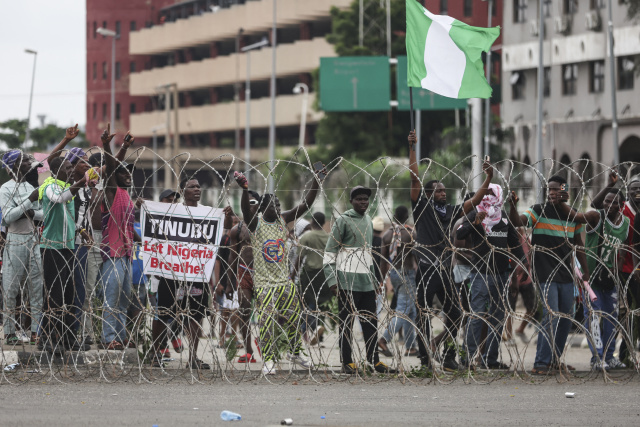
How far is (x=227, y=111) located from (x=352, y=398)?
65.8m

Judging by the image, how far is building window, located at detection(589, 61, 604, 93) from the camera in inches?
1610

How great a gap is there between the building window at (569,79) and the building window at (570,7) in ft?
6.20

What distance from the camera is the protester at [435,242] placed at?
1086 cm

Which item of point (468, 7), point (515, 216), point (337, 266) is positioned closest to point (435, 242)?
point (515, 216)

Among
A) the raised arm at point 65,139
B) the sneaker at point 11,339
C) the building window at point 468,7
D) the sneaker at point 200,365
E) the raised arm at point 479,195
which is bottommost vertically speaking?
the sneaker at point 200,365

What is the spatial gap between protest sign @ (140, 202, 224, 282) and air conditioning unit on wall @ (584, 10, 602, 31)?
31683 millimetres

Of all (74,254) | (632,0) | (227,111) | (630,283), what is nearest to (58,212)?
(74,254)

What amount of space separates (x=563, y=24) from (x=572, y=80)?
6.62 ft

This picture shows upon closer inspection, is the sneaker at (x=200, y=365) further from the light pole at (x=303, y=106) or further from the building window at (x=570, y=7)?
the light pole at (x=303, y=106)

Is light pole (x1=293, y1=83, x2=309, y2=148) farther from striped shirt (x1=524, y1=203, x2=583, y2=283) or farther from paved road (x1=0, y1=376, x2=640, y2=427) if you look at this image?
paved road (x1=0, y1=376, x2=640, y2=427)

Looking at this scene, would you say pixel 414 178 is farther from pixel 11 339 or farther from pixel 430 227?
pixel 11 339

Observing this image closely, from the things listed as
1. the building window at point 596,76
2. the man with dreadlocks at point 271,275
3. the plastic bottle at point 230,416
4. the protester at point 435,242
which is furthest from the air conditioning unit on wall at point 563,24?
the plastic bottle at point 230,416

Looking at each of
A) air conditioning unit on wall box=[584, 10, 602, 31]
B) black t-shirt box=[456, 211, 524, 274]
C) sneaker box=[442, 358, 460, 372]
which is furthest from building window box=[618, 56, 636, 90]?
sneaker box=[442, 358, 460, 372]

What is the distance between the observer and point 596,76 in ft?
136
